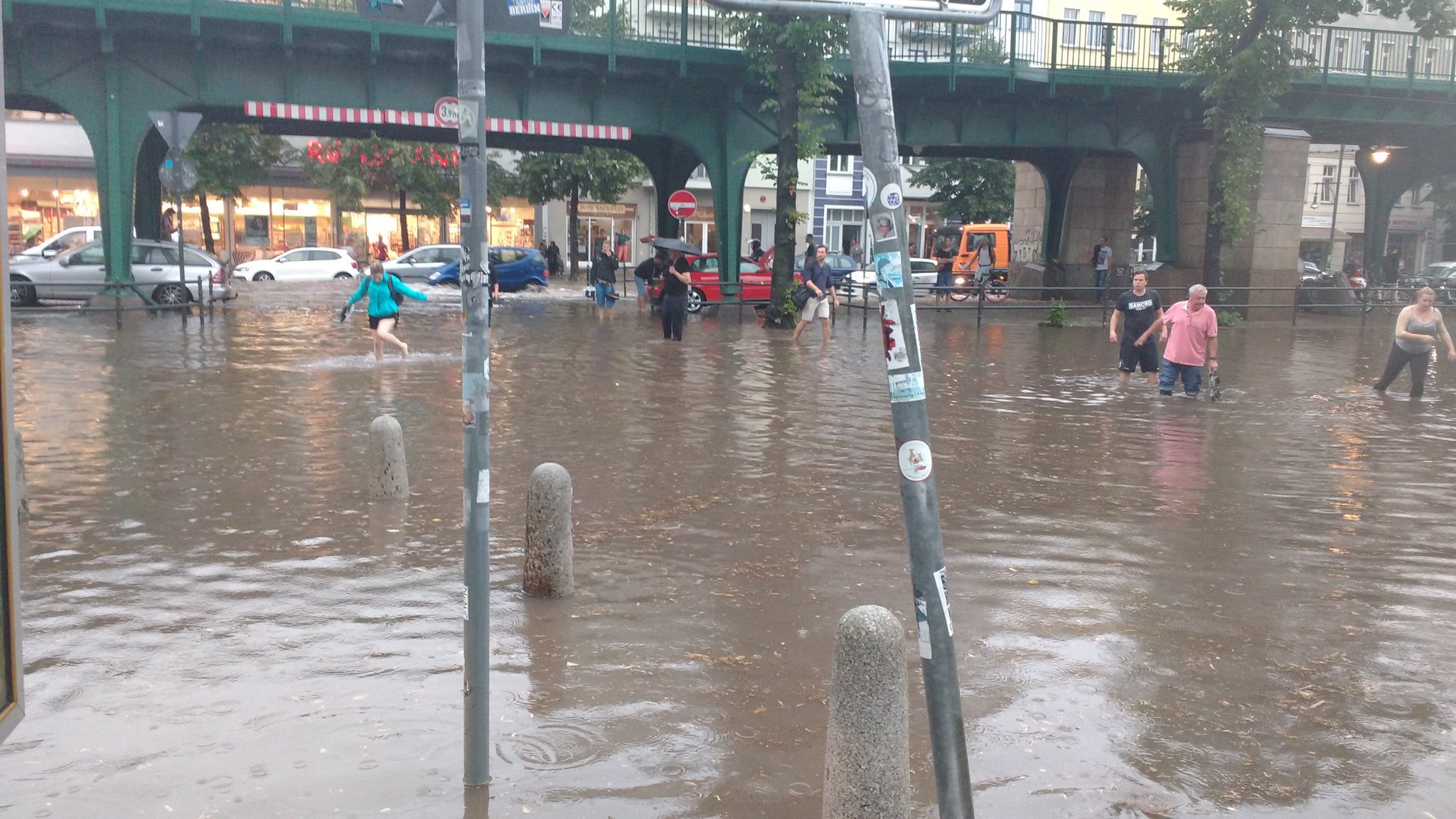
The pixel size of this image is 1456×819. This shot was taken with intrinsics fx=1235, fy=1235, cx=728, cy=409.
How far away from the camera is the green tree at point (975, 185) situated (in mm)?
56438

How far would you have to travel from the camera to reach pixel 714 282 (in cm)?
3042

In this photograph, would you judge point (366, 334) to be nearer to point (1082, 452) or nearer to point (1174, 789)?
point (1082, 452)

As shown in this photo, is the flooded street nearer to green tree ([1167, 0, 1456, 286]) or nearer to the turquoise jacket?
the turquoise jacket

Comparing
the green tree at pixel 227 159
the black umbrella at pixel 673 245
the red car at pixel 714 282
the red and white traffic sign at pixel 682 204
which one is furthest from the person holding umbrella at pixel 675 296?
the green tree at pixel 227 159

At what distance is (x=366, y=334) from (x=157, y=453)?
12063 millimetres

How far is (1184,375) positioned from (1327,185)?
56.5 metres

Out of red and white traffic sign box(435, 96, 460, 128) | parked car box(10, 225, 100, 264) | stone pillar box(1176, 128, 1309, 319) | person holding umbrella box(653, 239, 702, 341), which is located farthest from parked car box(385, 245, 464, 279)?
red and white traffic sign box(435, 96, 460, 128)

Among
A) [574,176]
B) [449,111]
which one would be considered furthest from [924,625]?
[574,176]

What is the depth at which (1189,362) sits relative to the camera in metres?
15.2

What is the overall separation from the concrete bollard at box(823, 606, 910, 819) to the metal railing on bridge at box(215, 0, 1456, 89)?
2297 cm

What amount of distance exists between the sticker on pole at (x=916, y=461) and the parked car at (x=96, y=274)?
25029 mm

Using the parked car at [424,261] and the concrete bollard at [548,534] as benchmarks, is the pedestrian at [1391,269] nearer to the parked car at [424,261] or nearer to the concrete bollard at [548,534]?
the parked car at [424,261]

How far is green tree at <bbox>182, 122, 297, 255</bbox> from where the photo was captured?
4253cm

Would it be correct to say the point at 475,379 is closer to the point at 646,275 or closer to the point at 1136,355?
the point at 1136,355
